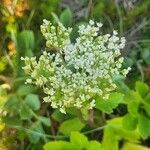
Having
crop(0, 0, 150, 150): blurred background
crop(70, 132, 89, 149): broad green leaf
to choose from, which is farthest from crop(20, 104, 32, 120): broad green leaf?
crop(70, 132, 89, 149): broad green leaf

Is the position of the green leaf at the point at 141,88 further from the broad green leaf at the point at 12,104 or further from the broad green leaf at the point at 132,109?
the broad green leaf at the point at 12,104

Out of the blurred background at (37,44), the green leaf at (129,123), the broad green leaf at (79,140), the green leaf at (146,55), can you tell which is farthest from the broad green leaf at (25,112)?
the green leaf at (146,55)

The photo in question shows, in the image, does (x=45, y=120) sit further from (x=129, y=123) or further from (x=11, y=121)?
(x=129, y=123)

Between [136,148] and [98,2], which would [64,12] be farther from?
[136,148]

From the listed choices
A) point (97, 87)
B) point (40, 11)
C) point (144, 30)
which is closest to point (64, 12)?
point (40, 11)

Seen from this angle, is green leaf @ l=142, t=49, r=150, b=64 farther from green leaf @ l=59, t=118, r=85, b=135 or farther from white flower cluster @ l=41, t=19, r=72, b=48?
white flower cluster @ l=41, t=19, r=72, b=48

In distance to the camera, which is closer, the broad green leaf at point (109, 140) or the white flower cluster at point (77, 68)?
the white flower cluster at point (77, 68)
